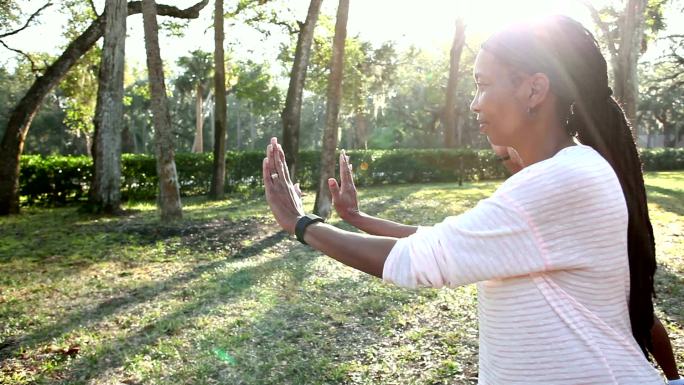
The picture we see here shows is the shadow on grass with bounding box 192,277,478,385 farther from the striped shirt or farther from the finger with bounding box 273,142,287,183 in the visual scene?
the striped shirt

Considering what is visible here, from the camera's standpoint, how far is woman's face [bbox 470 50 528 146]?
1.30 metres

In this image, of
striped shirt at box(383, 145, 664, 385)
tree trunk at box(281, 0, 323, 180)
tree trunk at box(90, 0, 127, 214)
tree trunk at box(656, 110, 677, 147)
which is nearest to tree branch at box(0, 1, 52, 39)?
tree trunk at box(90, 0, 127, 214)

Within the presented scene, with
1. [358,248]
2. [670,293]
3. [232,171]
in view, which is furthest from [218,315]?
[232,171]

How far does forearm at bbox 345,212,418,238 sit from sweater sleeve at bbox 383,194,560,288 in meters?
0.66

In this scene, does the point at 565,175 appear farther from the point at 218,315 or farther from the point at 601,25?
the point at 601,25

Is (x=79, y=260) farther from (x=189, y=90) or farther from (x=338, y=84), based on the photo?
(x=189, y=90)

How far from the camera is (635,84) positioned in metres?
19.1

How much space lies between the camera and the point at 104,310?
5.54 metres

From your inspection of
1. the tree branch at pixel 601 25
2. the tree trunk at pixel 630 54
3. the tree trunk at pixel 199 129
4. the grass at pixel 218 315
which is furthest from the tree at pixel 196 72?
the grass at pixel 218 315

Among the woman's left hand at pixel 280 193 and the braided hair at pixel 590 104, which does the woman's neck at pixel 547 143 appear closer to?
the braided hair at pixel 590 104

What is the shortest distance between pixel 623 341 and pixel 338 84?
395 inches

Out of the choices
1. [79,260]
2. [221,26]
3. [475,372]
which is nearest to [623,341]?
[475,372]

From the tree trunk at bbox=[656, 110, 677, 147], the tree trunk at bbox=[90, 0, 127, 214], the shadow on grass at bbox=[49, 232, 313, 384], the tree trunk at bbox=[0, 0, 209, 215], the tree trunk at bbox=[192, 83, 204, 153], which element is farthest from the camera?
the tree trunk at bbox=[656, 110, 677, 147]

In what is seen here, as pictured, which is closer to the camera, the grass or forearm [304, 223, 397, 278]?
forearm [304, 223, 397, 278]
